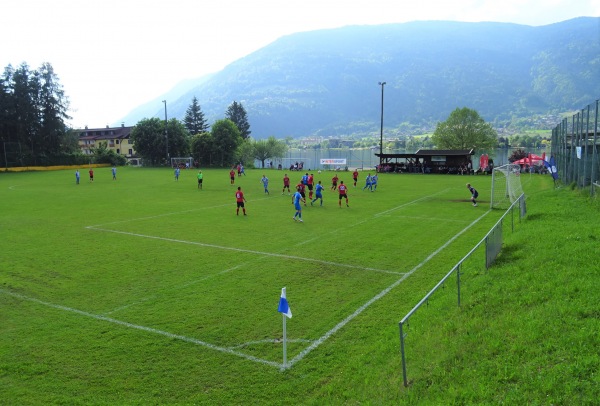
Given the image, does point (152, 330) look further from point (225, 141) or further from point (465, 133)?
point (465, 133)

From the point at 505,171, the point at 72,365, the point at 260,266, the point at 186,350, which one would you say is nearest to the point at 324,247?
the point at 260,266

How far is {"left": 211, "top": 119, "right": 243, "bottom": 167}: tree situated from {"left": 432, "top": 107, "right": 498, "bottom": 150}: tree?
3908 cm

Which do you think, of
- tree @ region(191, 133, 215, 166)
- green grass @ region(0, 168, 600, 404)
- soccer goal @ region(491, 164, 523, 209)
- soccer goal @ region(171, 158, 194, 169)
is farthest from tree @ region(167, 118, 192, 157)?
green grass @ region(0, 168, 600, 404)

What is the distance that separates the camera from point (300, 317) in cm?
992

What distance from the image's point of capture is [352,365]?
7.68m

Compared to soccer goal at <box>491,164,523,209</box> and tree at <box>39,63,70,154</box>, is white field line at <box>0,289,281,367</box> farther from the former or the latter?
tree at <box>39,63,70,154</box>

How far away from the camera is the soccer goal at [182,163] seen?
79.5 m

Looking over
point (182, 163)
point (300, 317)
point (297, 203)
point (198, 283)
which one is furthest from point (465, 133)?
point (300, 317)

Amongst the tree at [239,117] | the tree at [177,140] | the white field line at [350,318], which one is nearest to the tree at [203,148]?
the tree at [177,140]

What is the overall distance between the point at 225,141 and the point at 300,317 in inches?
2997

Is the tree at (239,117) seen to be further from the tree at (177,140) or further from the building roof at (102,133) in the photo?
the tree at (177,140)

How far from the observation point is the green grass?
6.64m

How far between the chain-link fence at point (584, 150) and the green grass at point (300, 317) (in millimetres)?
3061

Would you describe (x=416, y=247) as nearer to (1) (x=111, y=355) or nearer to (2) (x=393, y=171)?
(1) (x=111, y=355)
